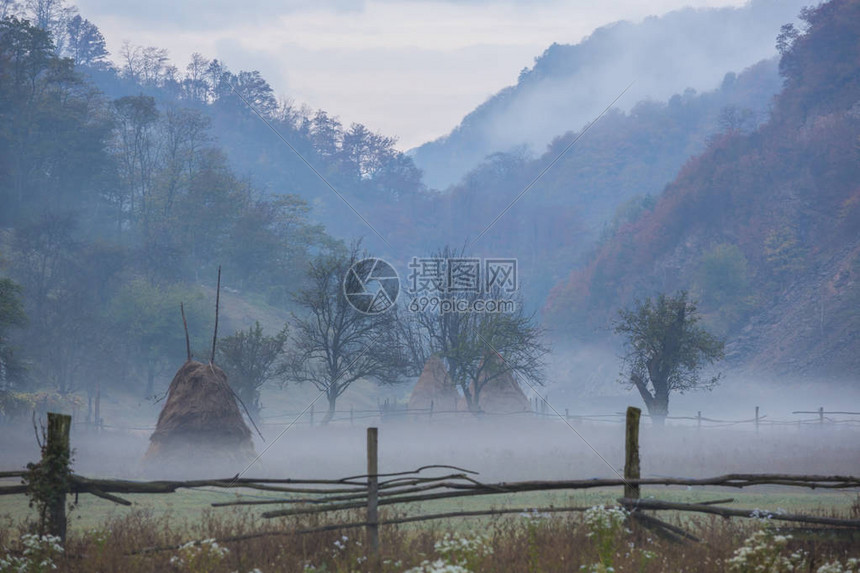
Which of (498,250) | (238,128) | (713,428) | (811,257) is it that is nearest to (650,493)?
(713,428)

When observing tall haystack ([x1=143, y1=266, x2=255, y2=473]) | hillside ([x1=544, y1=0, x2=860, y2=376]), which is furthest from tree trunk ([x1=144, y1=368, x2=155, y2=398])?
hillside ([x1=544, y1=0, x2=860, y2=376])

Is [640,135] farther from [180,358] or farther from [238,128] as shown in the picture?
[180,358]

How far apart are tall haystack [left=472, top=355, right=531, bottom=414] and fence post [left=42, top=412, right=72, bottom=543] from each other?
31088mm

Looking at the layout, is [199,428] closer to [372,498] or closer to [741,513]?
[372,498]

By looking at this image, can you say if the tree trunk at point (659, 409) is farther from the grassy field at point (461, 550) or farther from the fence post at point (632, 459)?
the fence post at point (632, 459)

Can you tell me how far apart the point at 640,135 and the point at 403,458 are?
157762 millimetres

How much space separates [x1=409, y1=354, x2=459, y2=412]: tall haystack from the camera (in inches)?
1636

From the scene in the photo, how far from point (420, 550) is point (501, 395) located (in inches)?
1242

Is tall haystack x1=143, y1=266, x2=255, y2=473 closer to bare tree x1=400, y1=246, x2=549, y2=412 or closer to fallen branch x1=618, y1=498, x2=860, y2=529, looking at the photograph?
fallen branch x1=618, y1=498, x2=860, y2=529

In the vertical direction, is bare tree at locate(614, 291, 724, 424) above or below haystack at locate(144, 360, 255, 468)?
above

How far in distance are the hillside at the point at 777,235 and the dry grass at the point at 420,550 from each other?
6581cm

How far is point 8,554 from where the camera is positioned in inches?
371

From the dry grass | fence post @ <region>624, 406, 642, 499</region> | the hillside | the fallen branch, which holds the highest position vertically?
the hillside

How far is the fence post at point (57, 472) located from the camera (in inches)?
423
